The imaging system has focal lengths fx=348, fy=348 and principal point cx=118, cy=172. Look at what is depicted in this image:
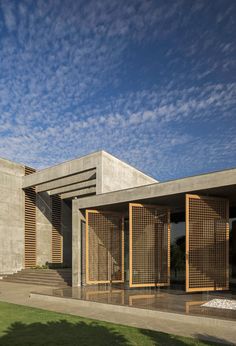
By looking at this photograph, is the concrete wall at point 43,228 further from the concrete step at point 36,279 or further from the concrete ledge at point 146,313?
the concrete ledge at point 146,313

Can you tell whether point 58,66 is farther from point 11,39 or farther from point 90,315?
point 90,315

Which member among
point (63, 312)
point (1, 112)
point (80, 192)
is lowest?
point (63, 312)

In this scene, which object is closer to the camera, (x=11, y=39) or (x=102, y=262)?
(x=11, y=39)

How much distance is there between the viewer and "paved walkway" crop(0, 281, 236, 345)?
288 inches

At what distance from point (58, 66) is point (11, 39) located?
1848 millimetres

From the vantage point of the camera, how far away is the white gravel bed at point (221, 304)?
9.54 meters

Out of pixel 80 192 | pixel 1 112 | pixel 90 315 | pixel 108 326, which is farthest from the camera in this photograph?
pixel 80 192

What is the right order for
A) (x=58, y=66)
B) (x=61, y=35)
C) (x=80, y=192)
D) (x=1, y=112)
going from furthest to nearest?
(x=80, y=192) < (x=1, y=112) < (x=58, y=66) < (x=61, y=35)

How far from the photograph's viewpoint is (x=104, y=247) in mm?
15367

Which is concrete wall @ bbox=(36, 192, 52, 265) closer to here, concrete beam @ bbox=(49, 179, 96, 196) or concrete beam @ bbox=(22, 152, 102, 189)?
concrete beam @ bbox=(49, 179, 96, 196)

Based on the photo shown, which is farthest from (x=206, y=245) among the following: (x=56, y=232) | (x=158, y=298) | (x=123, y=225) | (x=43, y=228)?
(x=56, y=232)

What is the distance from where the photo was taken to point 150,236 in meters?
13.9

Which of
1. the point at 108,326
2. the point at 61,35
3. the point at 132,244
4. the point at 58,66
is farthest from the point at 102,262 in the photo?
the point at 61,35

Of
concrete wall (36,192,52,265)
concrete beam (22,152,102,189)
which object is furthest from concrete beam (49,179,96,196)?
concrete beam (22,152,102,189)
